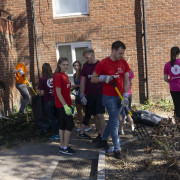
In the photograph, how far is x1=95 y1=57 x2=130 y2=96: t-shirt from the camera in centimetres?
417

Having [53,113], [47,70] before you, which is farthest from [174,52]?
[53,113]

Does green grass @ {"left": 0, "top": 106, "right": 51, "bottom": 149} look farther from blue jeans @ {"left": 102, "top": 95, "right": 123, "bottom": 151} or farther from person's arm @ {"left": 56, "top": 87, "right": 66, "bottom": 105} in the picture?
blue jeans @ {"left": 102, "top": 95, "right": 123, "bottom": 151}

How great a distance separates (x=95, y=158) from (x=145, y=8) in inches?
230

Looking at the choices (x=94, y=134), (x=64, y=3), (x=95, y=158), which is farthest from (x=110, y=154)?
(x=64, y=3)

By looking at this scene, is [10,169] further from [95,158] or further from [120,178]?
[120,178]

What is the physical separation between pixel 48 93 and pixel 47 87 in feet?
0.48

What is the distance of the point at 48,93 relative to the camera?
5.64m

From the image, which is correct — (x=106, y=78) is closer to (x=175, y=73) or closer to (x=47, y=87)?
(x=175, y=73)

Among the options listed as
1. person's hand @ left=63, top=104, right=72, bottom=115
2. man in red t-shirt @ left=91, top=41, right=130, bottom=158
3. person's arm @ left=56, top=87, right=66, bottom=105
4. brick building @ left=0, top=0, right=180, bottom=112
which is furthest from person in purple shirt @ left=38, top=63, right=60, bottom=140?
brick building @ left=0, top=0, right=180, bottom=112

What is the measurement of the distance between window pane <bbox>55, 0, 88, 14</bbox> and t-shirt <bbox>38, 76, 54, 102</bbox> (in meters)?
4.21

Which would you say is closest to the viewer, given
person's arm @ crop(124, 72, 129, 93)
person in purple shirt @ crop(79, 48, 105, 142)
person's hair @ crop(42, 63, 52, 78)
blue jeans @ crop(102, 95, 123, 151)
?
blue jeans @ crop(102, 95, 123, 151)

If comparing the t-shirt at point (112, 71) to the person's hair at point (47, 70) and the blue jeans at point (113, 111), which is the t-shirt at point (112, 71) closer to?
the blue jeans at point (113, 111)

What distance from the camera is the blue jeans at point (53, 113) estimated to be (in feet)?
18.6

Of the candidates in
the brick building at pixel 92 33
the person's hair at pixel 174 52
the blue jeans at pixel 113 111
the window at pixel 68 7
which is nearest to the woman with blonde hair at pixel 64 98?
the blue jeans at pixel 113 111
